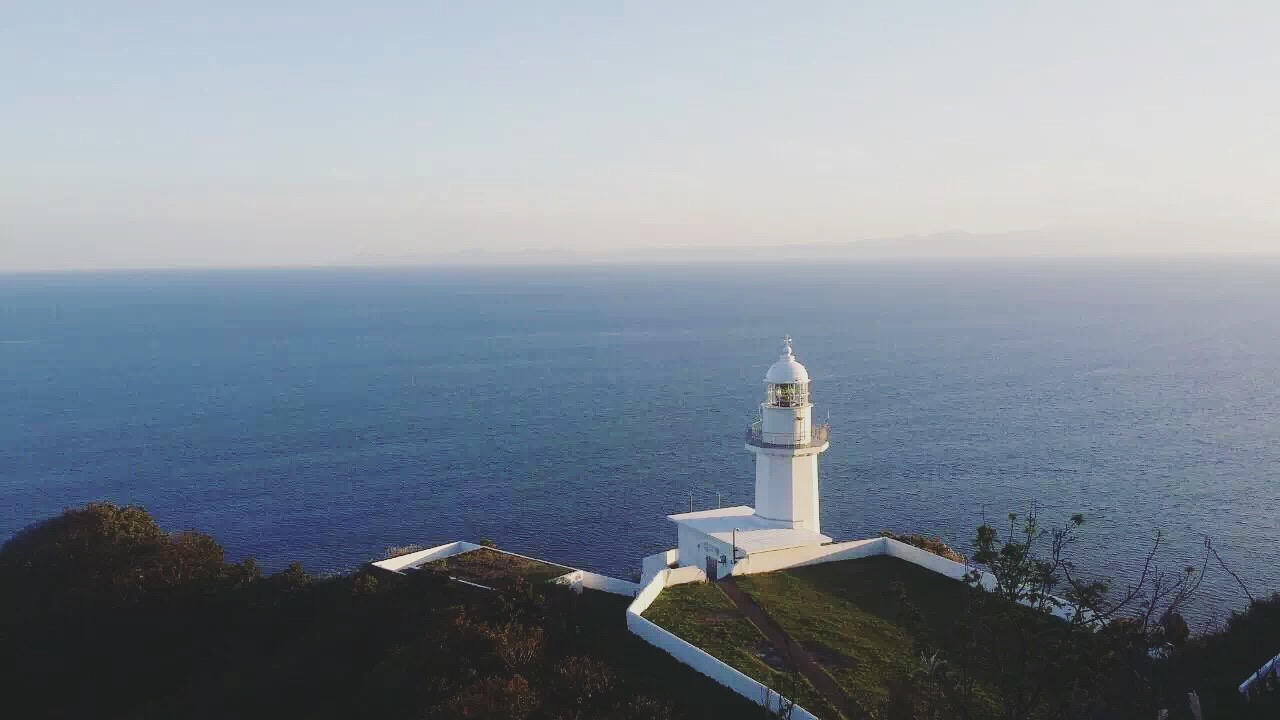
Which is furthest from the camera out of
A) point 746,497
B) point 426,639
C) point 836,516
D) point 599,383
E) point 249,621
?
point 599,383

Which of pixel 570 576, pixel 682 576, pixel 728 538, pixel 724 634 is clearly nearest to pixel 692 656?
pixel 724 634

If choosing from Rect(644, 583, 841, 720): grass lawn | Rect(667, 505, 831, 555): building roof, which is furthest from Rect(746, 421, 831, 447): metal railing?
Rect(644, 583, 841, 720): grass lawn

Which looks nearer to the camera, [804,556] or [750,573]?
[750,573]

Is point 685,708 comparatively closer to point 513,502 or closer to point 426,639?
point 426,639

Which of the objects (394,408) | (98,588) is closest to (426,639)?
(98,588)

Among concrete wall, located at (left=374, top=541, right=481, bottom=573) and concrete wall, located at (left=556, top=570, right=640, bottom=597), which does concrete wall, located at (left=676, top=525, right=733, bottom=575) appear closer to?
concrete wall, located at (left=556, top=570, right=640, bottom=597)

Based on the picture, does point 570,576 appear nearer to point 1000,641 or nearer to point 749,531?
point 749,531
